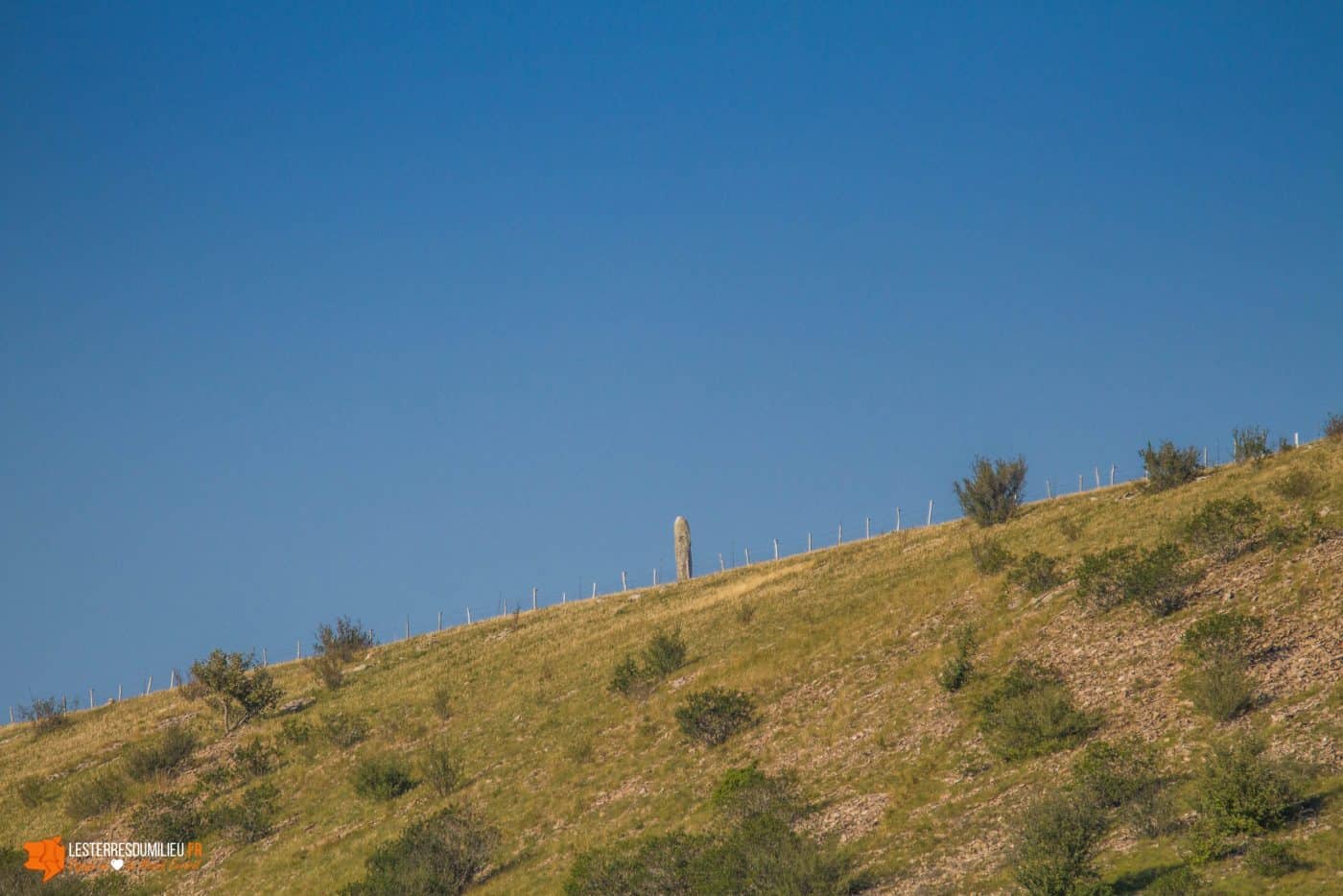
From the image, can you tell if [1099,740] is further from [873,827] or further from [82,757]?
[82,757]

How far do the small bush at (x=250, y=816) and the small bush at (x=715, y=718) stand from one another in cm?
1533

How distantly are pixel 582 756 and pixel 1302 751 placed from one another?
22.6 meters

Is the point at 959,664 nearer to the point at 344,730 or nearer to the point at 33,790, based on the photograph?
the point at 344,730

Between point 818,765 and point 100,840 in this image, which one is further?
point 100,840

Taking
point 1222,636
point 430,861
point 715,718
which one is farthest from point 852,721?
point 430,861

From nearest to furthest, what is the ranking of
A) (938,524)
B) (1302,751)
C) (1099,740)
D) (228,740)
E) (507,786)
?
(1302,751)
(1099,740)
(507,786)
(228,740)
(938,524)

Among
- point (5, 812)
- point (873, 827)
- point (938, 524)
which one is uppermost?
point (938, 524)

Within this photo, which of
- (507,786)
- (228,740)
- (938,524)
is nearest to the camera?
(507,786)

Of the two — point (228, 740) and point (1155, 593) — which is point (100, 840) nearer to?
point (228, 740)

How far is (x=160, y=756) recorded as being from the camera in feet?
167

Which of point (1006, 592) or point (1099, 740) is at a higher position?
point (1006, 592)

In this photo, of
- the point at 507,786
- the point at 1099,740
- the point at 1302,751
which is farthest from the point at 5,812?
the point at 1302,751

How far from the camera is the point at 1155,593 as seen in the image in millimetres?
33188

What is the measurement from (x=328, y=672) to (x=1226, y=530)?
1826 inches
